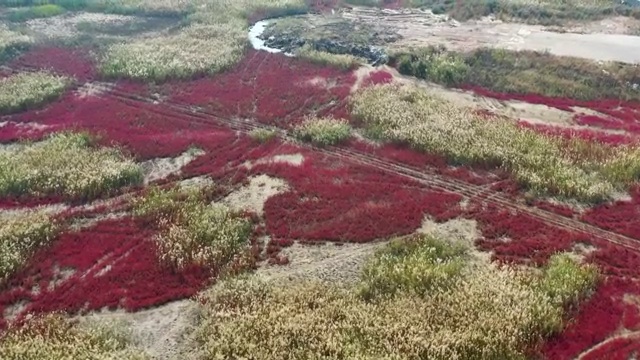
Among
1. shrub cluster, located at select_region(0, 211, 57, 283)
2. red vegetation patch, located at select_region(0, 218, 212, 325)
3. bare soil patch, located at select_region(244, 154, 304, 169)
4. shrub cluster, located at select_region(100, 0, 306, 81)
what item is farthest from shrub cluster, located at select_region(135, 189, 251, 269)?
shrub cluster, located at select_region(100, 0, 306, 81)

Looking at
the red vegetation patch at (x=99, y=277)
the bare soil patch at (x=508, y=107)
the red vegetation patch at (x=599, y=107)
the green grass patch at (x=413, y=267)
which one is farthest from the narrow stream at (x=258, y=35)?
the green grass patch at (x=413, y=267)

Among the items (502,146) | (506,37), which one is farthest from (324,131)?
(506,37)

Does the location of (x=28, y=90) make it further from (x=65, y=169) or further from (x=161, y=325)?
(x=161, y=325)

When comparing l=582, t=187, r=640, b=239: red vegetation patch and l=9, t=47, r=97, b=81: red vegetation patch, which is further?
l=9, t=47, r=97, b=81: red vegetation patch

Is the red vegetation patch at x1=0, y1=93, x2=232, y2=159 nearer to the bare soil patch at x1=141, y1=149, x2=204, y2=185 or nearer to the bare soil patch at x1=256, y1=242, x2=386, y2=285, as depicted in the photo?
the bare soil patch at x1=141, y1=149, x2=204, y2=185

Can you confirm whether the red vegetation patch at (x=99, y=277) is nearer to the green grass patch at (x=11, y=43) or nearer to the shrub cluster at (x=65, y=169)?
the shrub cluster at (x=65, y=169)
